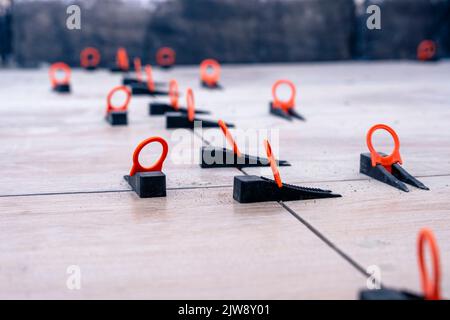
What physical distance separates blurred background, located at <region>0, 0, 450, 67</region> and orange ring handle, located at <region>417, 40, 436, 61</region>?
396mm

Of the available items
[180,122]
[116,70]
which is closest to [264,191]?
[180,122]

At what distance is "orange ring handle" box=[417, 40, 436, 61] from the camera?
59.8ft

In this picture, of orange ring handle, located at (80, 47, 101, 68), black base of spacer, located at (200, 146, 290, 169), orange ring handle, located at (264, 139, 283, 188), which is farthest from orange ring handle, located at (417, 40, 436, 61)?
orange ring handle, located at (264, 139, 283, 188)

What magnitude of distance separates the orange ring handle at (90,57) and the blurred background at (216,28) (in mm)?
317

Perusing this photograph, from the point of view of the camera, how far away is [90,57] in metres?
17.6

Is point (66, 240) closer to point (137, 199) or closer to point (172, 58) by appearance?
point (137, 199)

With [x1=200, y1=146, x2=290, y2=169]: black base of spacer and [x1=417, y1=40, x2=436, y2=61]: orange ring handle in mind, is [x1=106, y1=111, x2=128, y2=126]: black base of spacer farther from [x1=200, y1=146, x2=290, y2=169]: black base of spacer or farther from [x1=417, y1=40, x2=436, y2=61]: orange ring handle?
[x1=417, y1=40, x2=436, y2=61]: orange ring handle

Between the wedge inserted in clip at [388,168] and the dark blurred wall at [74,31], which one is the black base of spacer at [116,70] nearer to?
the dark blurred wall at [74,31]

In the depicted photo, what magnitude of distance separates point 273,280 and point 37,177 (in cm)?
240

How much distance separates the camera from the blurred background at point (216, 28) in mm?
17781

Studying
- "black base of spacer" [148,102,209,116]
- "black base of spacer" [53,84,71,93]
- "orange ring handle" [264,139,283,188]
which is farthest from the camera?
"black base of spacer" [53,84,71,93]

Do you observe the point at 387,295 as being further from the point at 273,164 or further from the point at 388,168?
the point at 388,168

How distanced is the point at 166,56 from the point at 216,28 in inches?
65.3
